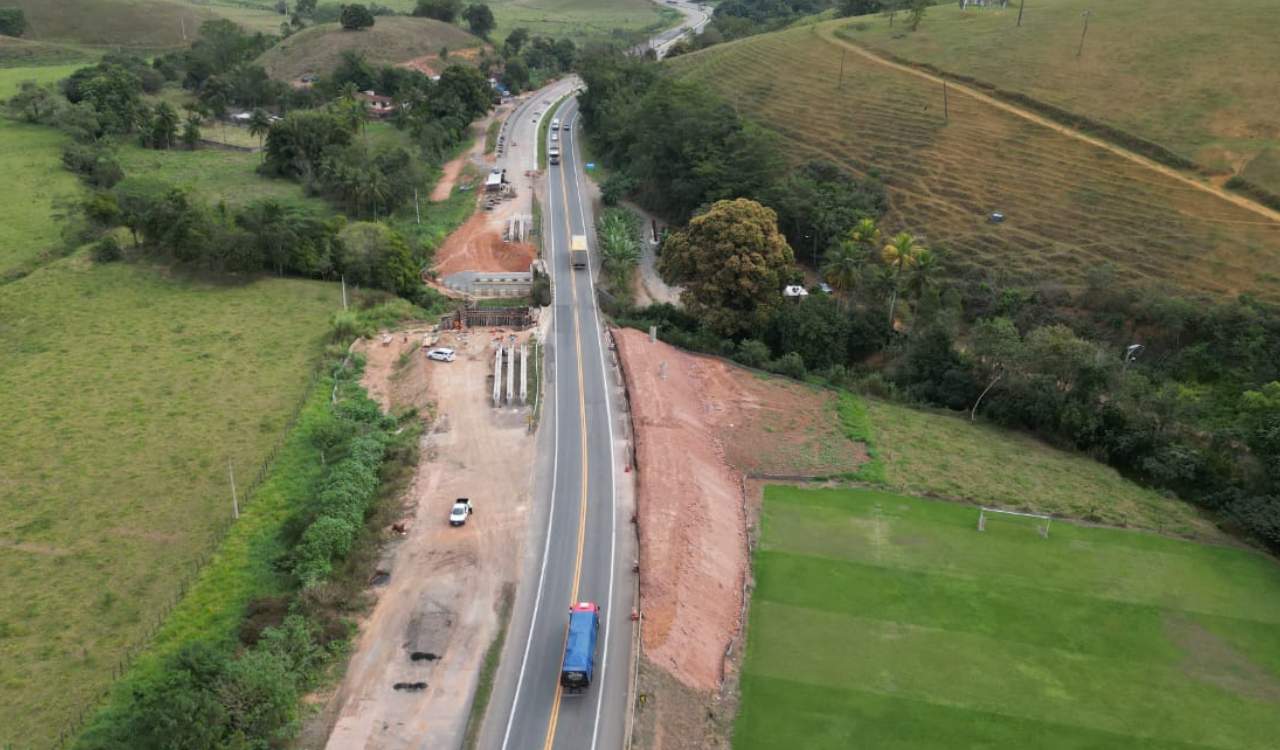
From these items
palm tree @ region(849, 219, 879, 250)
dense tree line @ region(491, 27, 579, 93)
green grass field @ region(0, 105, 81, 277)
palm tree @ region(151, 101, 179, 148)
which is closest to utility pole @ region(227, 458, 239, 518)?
green grass field @ region(0, 105, 81, 277)

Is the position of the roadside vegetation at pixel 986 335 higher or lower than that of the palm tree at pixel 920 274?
lower

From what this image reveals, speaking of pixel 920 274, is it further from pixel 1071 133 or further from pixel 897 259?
pixel 1071 133

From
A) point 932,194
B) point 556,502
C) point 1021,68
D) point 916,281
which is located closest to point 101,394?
point 556,502

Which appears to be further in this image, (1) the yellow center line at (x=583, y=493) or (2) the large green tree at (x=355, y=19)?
(2) the large green tree at (x=355, y=19)

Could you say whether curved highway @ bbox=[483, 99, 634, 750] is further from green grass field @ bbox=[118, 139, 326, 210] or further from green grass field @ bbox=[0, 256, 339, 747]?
green grass field @ bbox=[118, 139, 326, 210]

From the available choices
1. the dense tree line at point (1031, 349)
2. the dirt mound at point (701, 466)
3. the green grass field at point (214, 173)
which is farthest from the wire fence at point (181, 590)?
the green grass field at point (214, 173)

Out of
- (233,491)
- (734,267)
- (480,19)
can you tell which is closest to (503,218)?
(734,267)

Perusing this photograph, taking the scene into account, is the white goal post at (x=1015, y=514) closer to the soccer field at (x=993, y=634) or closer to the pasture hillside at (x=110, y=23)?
the soccer field at (x=993, y=634)

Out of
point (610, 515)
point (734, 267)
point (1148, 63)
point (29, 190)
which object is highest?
point (1148, 63)
